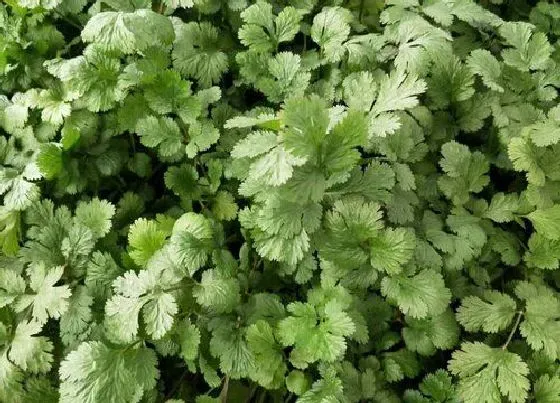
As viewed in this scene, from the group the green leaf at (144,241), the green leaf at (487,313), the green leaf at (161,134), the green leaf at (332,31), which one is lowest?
the green leaf at (487,313)

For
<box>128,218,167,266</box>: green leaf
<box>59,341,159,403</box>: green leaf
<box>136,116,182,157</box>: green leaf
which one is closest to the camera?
<box>59,341,159,403</box>: green leaf

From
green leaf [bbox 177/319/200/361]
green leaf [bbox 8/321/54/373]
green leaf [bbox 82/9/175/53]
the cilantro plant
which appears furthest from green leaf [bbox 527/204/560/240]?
green leaf [bbox 8/321/54/373]

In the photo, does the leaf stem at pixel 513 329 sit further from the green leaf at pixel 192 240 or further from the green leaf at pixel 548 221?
the green leaf at pixel 192 240

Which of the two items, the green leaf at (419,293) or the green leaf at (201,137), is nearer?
the green leaf at (419,293)

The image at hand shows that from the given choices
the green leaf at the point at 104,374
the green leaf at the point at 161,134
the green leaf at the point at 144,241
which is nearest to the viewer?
the green leaf at the point at 104,374

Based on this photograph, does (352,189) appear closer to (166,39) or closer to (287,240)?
(287,240)

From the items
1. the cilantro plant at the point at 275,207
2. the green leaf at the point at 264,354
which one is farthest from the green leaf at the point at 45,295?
the green leaf at the point at 264,354

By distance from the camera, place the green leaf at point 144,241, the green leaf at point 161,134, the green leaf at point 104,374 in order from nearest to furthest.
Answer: the green leaf at point 104,374 < the green leaf at point 144,241 < the green leaf at point 161,134

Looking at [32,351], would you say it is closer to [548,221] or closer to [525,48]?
[548,221]

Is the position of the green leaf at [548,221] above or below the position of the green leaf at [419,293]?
above

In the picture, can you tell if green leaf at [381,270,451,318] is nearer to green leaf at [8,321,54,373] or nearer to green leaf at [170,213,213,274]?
green leaf at [170,213,213,274]

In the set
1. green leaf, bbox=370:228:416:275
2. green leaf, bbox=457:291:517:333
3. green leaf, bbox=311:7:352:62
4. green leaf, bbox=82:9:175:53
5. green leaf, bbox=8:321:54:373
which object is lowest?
green leaf, bbox=8:321:54:373
